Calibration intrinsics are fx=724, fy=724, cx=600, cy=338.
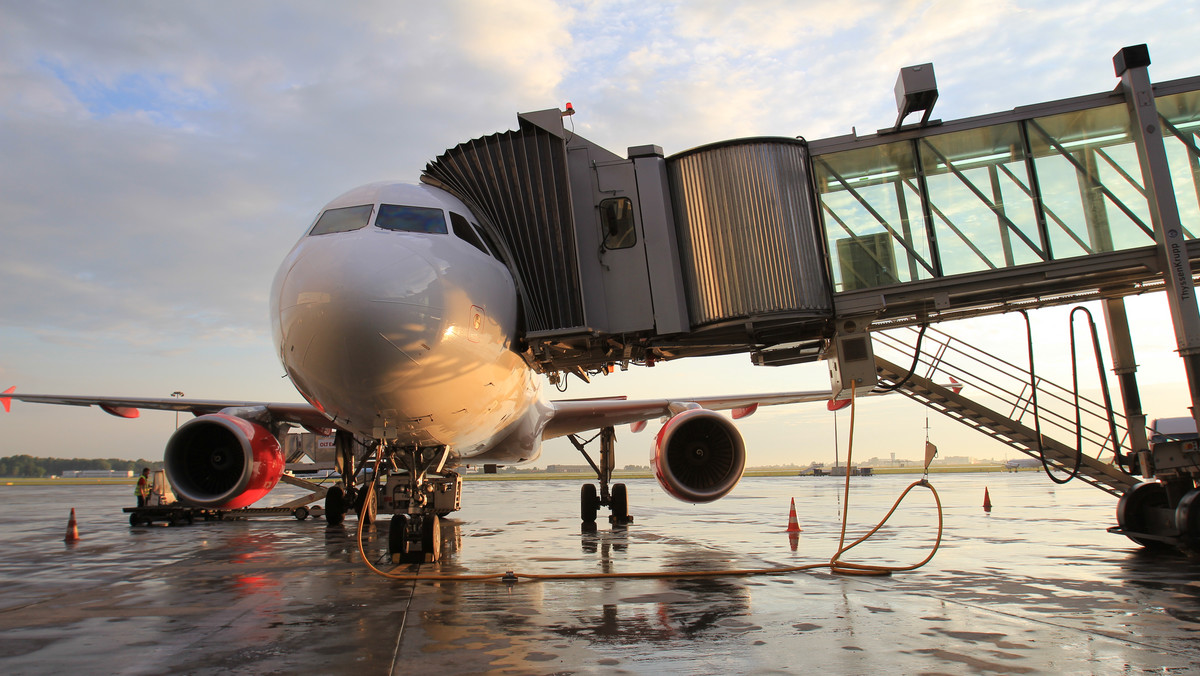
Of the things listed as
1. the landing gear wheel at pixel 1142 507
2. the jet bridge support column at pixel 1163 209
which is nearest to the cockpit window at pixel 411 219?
the jet bridge support column at pixel 1163 209

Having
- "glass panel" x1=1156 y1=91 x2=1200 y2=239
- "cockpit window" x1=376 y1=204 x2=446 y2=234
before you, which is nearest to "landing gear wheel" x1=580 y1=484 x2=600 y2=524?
"cockpit window" x1=376 y1=204 x2=446 y2=234

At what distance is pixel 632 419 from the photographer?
13867 millimetres

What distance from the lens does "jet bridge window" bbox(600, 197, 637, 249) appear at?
836 centimetres

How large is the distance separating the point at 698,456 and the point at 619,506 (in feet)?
15.5

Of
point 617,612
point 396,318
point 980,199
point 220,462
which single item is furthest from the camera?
point 220,462

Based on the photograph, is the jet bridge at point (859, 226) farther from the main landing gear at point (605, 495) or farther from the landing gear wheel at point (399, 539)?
the main landing gear at point (605, 495)

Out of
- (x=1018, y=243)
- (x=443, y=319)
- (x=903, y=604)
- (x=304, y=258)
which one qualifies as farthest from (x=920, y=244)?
(x=304, y=258)

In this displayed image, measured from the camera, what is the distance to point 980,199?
8.17 m

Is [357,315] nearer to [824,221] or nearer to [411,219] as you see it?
[411,219]

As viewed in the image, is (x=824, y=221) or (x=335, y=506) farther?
(x=335, y=506)

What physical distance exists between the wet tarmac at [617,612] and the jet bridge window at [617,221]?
3633mm

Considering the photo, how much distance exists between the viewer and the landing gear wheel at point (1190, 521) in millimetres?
7504

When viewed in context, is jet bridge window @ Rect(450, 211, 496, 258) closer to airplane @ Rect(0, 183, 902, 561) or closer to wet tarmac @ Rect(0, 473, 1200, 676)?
airplane @ Rect(0, 183, 902, 561)

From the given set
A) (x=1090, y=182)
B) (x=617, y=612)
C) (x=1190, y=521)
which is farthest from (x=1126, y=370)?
(x=617, y=612)
